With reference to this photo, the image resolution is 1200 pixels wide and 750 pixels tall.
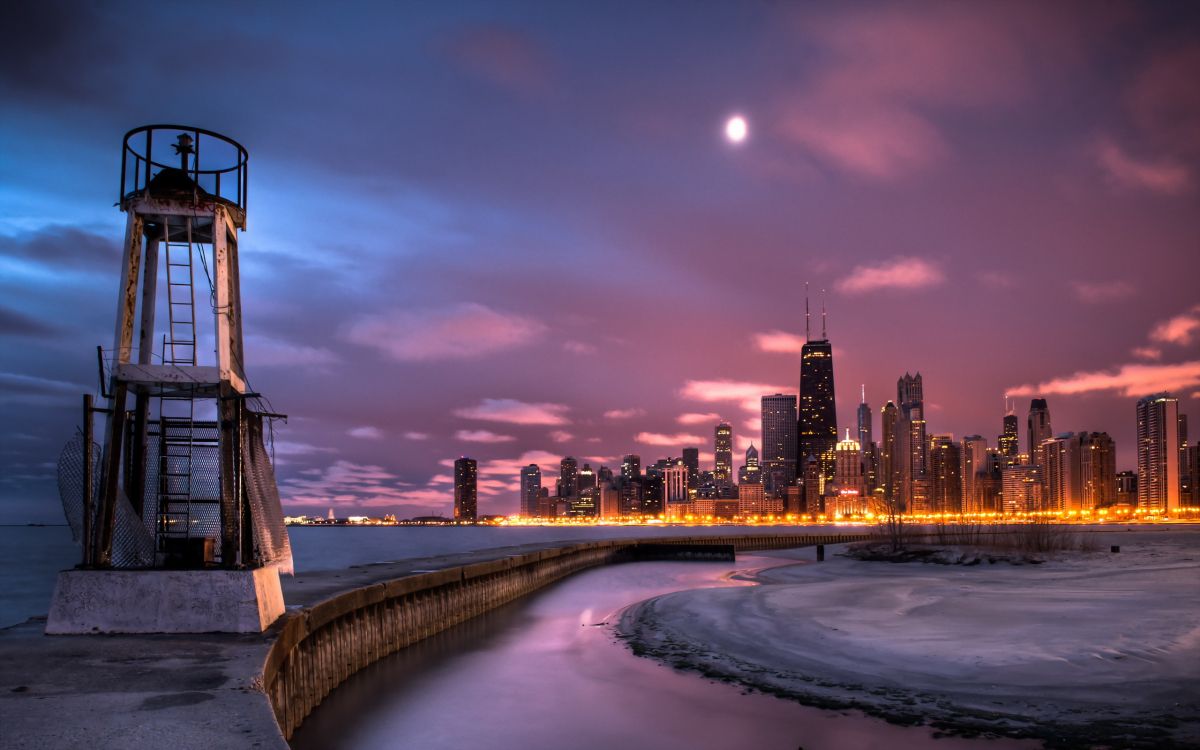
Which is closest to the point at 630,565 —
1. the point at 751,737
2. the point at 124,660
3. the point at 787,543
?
the point at 787,543

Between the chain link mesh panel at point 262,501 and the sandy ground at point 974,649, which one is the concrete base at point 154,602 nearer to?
the chain link mesh panel at point 262,501

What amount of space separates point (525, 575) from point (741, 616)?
16770mm

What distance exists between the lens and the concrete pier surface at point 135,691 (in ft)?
25.1

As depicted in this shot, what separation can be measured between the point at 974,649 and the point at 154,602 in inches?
731

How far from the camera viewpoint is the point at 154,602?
12.9m

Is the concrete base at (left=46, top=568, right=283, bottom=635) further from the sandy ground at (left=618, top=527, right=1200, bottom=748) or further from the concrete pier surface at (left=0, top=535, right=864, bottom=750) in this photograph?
the sandy ground at (left=618, top=527, right=1200, bottom=748)

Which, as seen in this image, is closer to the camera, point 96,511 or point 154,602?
point 154,602

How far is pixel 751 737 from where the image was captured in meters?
15.1

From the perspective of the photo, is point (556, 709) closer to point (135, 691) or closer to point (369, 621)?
point (369, 621)

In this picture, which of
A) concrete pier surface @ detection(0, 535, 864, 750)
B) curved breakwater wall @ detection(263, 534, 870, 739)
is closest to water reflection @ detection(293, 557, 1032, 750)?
curved breakwater wall @ detection(263, 534, 870, 739)

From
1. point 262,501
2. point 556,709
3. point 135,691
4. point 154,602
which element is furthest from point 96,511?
point 556,709

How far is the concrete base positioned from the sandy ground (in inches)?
446

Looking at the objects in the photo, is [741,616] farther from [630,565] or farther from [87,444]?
[630,565]

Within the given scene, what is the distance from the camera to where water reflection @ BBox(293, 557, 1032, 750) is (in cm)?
1517
